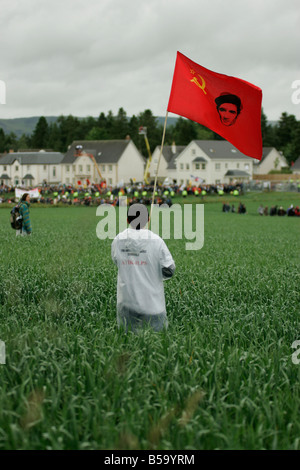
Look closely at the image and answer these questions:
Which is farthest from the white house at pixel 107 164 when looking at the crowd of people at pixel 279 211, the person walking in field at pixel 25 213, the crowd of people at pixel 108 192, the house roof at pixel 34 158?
the person walking in field at pixel 25 213

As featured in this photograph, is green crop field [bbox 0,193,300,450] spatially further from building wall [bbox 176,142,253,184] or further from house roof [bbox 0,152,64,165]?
house roof [bbox 0,152,64,165]

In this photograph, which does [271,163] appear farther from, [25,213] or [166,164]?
[25,213]

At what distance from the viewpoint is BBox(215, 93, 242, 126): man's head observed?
321 inches

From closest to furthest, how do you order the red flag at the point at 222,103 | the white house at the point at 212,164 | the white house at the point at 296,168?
the red flag at the point at 222,103
the white house at the point at 212,164
the white house at the point at 296,168

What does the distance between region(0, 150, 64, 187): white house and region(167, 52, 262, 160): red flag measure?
115m

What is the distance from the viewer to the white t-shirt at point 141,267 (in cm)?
620

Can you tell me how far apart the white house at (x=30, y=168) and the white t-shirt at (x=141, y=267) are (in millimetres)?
117102

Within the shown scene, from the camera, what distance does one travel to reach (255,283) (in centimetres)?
1133

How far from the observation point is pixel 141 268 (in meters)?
6.24

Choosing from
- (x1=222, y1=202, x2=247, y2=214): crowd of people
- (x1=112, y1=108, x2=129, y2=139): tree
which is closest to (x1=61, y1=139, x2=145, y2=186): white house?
(x1=112, y1=108, x2=129, y2=139): tree

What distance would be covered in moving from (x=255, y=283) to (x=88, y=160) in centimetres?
9971

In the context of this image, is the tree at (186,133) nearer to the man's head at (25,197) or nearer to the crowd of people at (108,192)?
the crowd of people at (108,192)

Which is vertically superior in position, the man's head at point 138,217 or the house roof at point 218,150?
the house roof at point 218,150

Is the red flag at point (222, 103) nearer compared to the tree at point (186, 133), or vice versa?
the red flag at point (222, 103)
